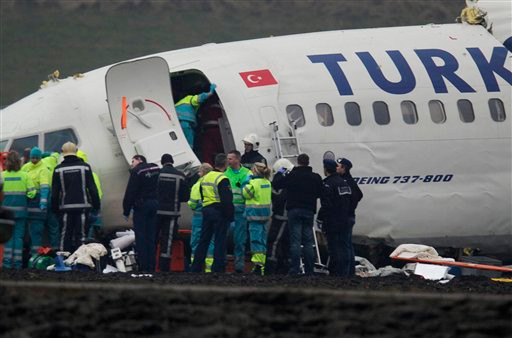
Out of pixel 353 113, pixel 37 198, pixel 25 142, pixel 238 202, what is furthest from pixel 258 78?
pixel 37 198

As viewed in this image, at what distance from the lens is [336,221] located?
20062mm

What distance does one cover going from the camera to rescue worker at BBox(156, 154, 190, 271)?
66.4 feet

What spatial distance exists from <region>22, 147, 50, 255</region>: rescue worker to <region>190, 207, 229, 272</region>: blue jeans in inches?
90.8

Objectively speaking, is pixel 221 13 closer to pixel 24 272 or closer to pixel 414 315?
pixel 24 272

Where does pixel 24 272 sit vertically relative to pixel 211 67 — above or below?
below

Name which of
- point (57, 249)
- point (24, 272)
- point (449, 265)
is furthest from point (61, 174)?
point (449, 265)

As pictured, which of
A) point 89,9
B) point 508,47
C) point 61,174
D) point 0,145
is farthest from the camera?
point 89,9

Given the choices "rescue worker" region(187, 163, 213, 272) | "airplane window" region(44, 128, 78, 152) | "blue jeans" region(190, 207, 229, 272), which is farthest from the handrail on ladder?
"airplane window" region(44, 128, 78, 152)

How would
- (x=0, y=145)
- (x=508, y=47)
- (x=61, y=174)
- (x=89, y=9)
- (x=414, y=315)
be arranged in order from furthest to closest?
(x=89, y=9) → (x=508, y=47) → (x=0, y=145) → (x=61, y=174) → (x=414, y=315)

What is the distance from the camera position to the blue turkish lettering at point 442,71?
22.1 meters

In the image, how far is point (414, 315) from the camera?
10.4 metres

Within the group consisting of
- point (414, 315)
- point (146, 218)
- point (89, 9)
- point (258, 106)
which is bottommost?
point (414, 315)

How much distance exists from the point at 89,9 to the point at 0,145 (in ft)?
125

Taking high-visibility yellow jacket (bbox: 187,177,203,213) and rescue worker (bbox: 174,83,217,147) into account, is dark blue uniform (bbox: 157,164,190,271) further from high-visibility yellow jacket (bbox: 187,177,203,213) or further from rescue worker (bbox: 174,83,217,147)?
rescue worker (bbox: 174,83,217,147)
